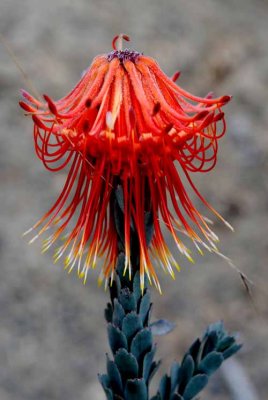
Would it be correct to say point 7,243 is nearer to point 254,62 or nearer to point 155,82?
point 254,62

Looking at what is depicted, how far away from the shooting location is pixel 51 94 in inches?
163

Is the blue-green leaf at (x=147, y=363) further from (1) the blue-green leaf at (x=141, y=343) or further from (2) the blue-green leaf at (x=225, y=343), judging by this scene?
(2) the blue-green leaf at (x=225, y=343)

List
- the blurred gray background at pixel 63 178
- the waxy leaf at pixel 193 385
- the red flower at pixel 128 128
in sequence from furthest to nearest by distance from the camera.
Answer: the blurred gray background at pixel 63 178 < the waxy leaf at pixel 193 385 < the red flower at pixel 128 128

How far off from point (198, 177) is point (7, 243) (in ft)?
4.03

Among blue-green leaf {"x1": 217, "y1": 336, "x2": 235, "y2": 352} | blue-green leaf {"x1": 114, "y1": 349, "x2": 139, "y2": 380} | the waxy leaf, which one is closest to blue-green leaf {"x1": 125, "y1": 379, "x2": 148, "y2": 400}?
blue-green leaf {"x1": 114, "y1": 349, "x2": 139, "y2": 380}

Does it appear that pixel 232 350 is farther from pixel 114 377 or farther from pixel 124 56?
pixel 124 56

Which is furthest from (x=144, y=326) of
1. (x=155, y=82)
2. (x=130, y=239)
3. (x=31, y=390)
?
(x=31, y=390)

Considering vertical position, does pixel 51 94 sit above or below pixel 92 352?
above

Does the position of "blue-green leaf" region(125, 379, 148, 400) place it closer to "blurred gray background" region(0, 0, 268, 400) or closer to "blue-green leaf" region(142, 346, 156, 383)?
"blue-green leaf" region(142, 346, 156, 383)

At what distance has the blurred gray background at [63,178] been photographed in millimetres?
3734

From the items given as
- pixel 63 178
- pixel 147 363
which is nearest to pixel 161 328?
pixel 147 363

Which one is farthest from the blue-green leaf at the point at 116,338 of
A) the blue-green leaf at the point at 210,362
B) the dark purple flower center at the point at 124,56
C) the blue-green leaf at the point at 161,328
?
the dark purple flower center at the point at 124,56

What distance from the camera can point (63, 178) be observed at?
13.3 feet

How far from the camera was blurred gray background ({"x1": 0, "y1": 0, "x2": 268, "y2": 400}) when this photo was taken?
3.73 m
